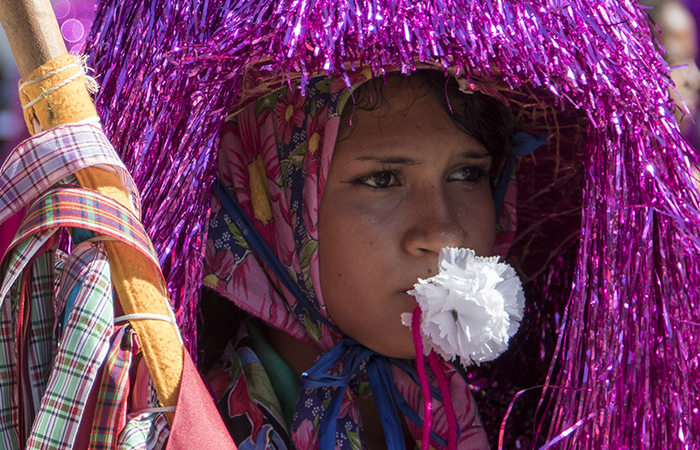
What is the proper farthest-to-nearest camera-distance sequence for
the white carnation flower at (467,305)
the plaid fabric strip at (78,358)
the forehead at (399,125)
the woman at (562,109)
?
the forehead at (399,125) < the white carnation flower at (467,305) < the woman at (562,109) < the plaid fabric strip at (78,358)

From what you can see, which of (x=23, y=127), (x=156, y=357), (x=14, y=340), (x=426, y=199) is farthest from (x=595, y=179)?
(x=23, y=127)

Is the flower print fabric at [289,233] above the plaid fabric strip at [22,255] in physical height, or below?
below

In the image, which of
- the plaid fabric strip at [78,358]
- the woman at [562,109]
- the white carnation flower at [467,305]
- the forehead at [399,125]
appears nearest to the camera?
the plaid fabric strip at [78,358]

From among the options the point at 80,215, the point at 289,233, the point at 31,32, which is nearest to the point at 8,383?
the point at 80,215

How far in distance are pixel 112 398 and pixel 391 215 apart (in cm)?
53

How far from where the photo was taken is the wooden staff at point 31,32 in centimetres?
69

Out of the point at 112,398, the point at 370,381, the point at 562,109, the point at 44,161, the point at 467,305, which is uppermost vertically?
the point at 44,161

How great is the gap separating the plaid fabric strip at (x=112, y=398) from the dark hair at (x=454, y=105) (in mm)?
523

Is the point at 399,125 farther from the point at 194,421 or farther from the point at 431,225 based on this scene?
the point at 194,421

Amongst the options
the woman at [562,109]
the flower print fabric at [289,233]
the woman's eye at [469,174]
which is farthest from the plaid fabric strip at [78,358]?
the woman's eye at [469,174]

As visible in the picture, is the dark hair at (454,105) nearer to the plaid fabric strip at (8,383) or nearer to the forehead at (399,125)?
the forehead at (399,125)

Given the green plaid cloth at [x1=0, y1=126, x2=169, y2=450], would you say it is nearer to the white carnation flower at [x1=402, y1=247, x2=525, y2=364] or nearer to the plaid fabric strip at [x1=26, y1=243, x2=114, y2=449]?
the plaid fabric strip at [x1=26, y1=243, x2=114, y2=449]

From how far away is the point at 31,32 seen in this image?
2.29 feet

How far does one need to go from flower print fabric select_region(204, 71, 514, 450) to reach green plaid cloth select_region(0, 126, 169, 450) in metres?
0.40
